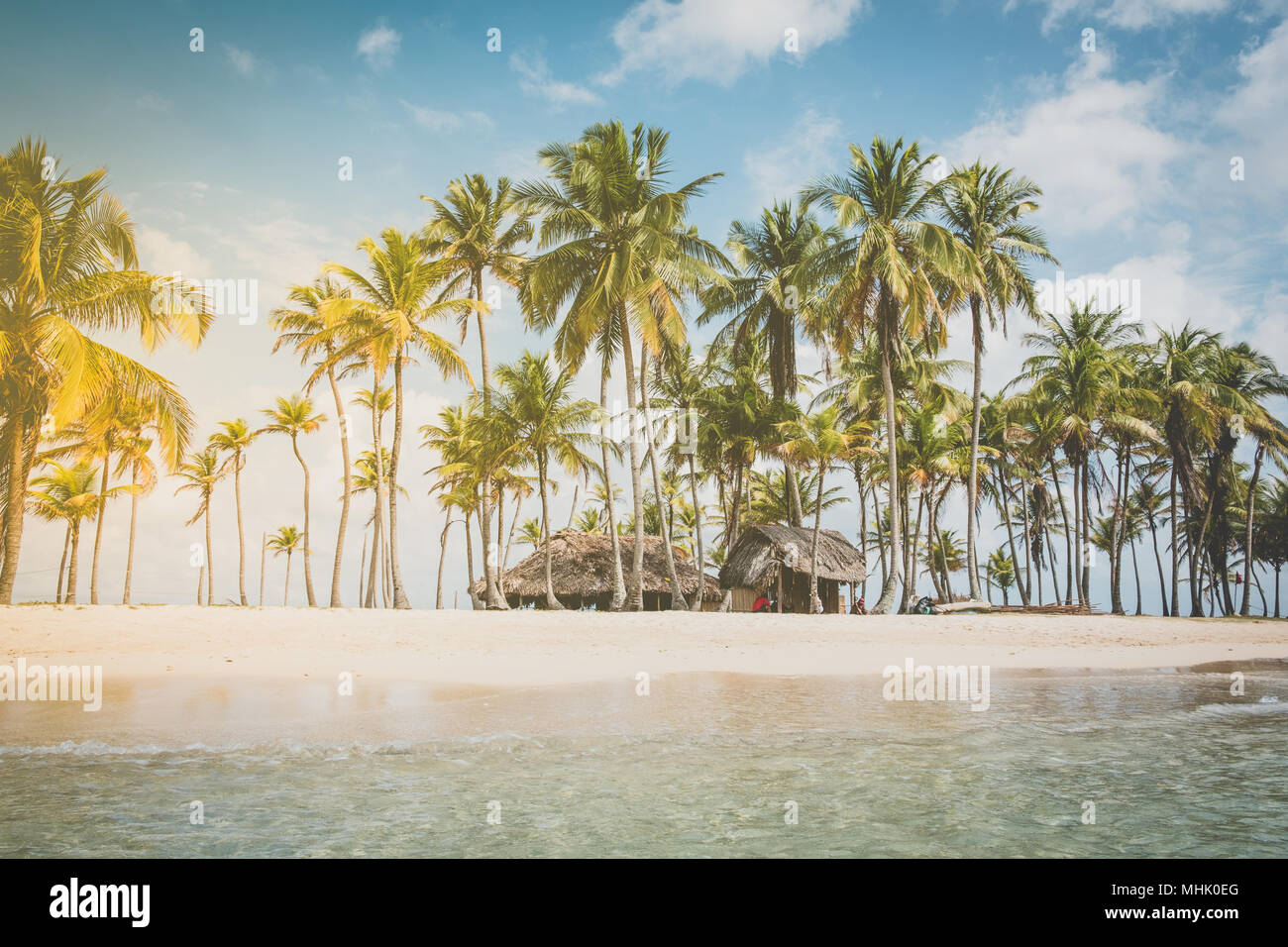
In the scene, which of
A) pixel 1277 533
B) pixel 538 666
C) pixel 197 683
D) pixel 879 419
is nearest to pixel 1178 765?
pixel 538 666

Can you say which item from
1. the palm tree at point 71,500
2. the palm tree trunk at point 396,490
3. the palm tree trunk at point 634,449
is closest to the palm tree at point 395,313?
→ the palm tree trunk at point 396,490

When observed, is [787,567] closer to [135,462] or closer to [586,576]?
[586,576]

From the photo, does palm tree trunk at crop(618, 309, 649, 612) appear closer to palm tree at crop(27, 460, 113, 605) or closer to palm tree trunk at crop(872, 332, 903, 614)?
palm tree trunk at crop(872, 332, 903, 614)

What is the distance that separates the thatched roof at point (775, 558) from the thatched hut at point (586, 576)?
444 centimetres

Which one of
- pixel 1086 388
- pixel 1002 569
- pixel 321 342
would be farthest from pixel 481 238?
pixel 1002 569

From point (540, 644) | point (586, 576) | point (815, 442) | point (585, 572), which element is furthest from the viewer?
point (585, 572)

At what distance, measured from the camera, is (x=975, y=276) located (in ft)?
73.6

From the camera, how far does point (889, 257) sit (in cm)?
2162

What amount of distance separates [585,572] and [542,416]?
10.8 meters

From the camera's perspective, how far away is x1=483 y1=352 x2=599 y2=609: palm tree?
27.1m

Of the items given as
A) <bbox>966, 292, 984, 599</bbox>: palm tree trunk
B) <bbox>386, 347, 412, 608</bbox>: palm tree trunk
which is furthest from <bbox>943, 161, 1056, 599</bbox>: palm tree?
<bbox>386, 347, 412, 608</bbox>: palm tree trunk

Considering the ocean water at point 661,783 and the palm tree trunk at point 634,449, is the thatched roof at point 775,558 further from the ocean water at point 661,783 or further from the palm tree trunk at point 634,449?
the ocean water at point 661,783

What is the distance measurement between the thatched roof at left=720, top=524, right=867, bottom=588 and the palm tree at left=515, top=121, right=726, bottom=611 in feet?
25.4

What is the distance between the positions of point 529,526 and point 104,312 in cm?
4267
